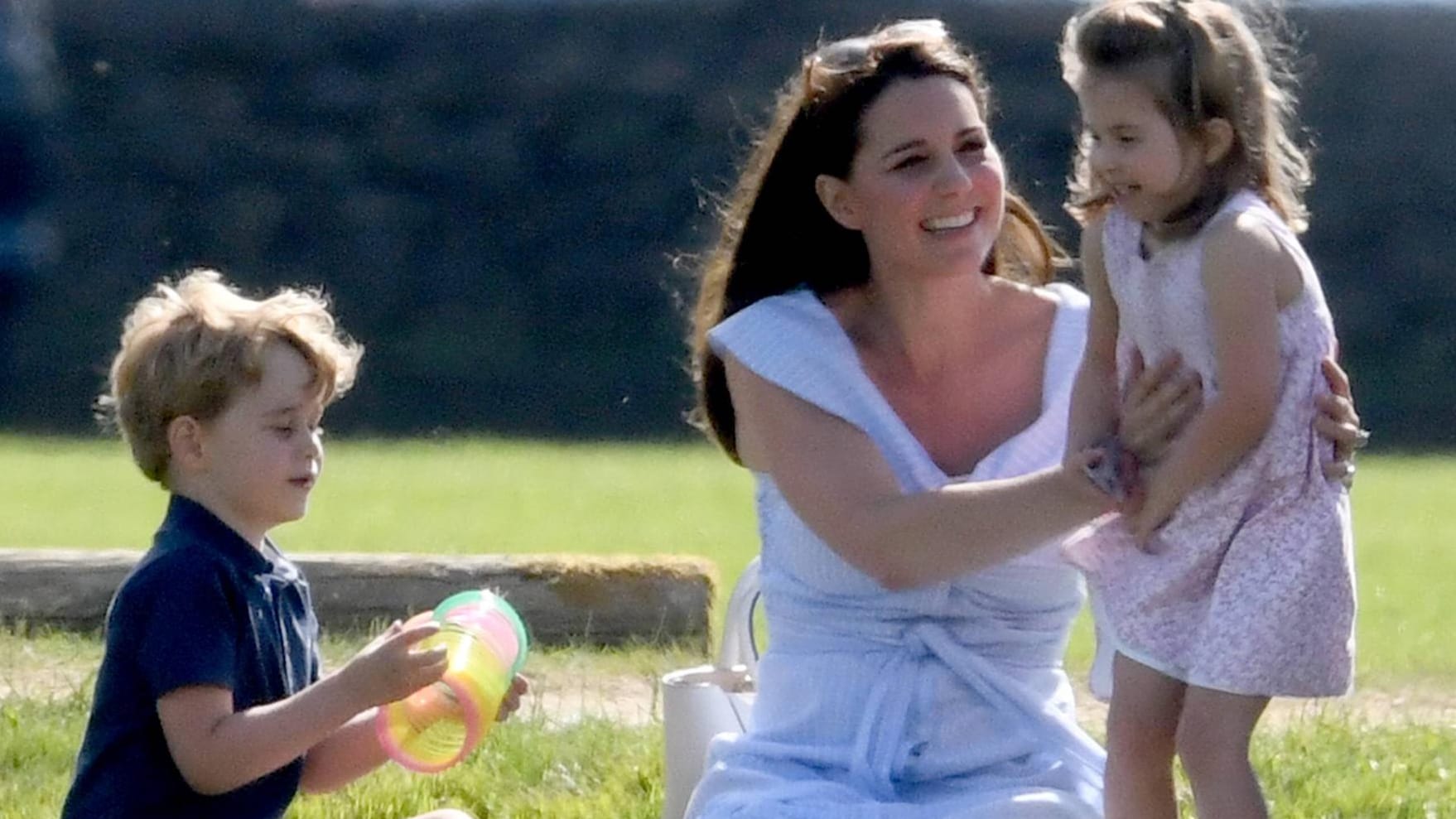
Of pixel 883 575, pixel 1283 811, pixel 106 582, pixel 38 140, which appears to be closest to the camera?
pixel 883 575

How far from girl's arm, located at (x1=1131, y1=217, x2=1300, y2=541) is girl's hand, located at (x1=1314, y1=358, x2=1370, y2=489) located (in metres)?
0.08

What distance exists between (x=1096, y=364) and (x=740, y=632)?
2.54ft

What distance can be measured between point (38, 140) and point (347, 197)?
7.76 ft

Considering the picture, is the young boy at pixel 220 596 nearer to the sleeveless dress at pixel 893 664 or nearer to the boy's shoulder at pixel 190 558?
the boy's shoulder at pixel 190 558

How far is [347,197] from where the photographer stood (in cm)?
2016

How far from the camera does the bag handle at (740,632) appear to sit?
3.61 m

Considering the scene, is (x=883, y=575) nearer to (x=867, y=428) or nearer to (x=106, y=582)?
(x=867, y=428)

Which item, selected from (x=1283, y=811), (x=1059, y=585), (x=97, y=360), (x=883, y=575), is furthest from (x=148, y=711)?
(x=97, y=360)

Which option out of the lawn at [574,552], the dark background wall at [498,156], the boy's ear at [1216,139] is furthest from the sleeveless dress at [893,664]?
the dark background wall at [498,156]

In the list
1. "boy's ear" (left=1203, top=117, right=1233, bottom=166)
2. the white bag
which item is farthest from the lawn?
"boy's ear" (left=1203, top=117, right=1233, bottom=166)

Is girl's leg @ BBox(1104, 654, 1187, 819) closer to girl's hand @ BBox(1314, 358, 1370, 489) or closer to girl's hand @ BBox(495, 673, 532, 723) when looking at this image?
girl's hand @ BBox(1314, 358, 1370, 489)

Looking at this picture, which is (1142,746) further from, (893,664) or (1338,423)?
(1338,423)

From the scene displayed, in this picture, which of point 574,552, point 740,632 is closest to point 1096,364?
point 740,632

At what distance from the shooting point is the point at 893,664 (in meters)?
3.16
